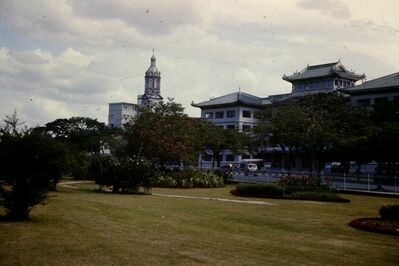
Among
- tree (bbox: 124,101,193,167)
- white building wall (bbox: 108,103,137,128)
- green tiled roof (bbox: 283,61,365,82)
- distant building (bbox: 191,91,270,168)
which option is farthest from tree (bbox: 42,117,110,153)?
white building wall (bbox: 108,103,137,128)

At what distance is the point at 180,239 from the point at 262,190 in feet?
53.8

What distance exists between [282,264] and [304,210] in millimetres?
10600

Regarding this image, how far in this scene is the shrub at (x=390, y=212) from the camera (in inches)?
610

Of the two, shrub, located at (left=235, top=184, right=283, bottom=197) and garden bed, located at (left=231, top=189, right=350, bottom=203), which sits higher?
shrub, located at (left=235, top=184, right=283, bottom=197)

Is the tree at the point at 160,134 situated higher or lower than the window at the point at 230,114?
lower

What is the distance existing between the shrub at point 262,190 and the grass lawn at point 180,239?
9.36 metres

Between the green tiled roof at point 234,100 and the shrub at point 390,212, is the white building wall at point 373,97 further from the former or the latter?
the shrub at point 390,212

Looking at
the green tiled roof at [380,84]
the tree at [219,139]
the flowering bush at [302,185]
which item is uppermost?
the green tiled roof at [380,84]

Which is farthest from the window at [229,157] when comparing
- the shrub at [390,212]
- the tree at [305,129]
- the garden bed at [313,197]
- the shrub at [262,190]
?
the shrub at [390,212]

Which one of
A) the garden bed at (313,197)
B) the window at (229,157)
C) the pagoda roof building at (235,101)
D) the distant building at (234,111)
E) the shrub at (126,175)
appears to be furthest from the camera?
the window at (229,157)

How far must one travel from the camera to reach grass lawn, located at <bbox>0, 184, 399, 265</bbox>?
342 inches

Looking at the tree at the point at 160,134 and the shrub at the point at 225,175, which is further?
the shrub at the point at 225,175

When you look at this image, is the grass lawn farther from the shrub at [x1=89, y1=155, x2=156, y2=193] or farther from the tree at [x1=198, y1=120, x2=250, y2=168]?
the tree at [x1=198, y1=120, x2=250, y2=168]

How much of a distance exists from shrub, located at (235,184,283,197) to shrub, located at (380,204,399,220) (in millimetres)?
10141
